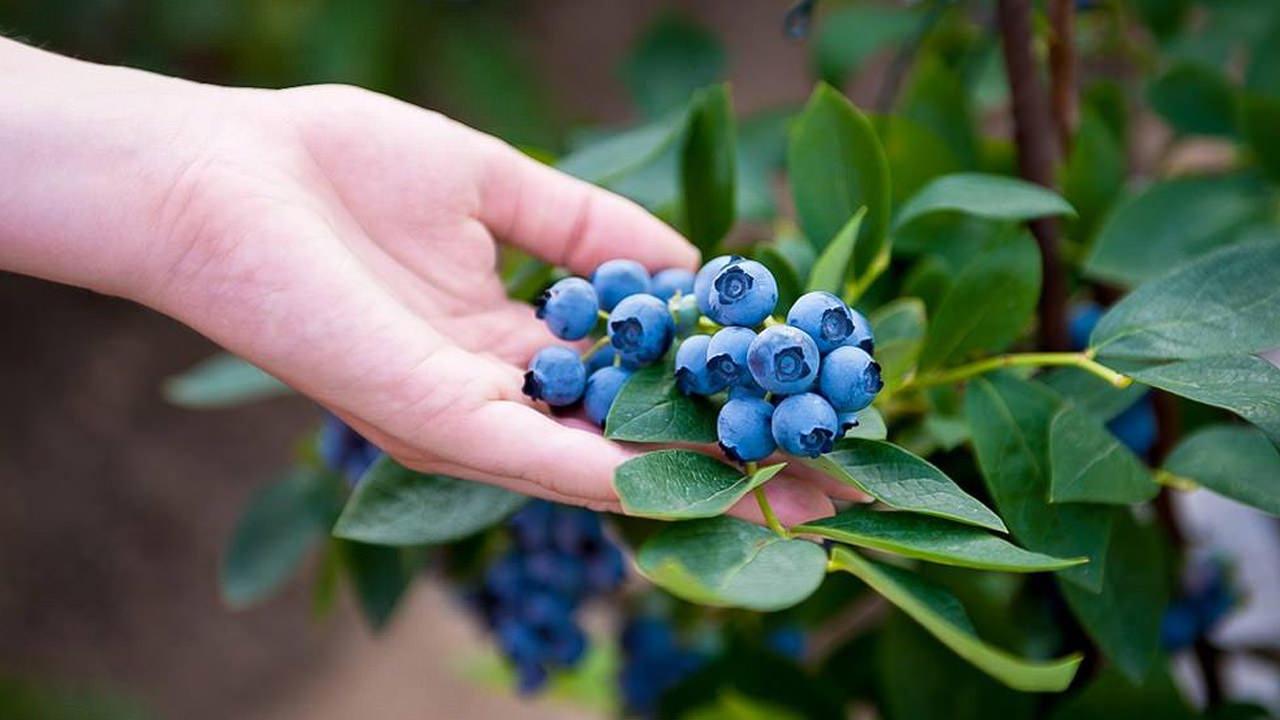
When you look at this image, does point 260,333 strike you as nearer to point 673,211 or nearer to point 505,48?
point 673,211

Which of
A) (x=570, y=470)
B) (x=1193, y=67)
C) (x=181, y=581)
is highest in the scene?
(x=1193, y=67)

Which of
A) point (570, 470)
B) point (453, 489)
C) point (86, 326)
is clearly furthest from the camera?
point (86, 326)

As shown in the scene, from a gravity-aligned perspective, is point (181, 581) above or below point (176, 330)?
below

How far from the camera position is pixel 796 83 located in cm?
236

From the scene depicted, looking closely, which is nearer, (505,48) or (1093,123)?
(1093,123)

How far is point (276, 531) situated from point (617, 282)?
18.7 inches

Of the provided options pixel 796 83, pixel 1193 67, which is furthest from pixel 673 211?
pixel 796 83

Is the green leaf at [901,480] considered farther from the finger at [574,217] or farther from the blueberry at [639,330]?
the finger at [574,217]

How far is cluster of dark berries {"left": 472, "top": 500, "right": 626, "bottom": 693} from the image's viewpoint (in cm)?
89

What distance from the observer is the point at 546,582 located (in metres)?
0.92

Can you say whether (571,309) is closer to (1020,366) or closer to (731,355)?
(731,355)

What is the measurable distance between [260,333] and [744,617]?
539 millimetres

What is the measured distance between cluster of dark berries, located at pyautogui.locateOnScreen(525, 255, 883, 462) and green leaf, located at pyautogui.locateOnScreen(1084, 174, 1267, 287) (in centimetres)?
31

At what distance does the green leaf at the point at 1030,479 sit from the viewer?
612 millimetres
